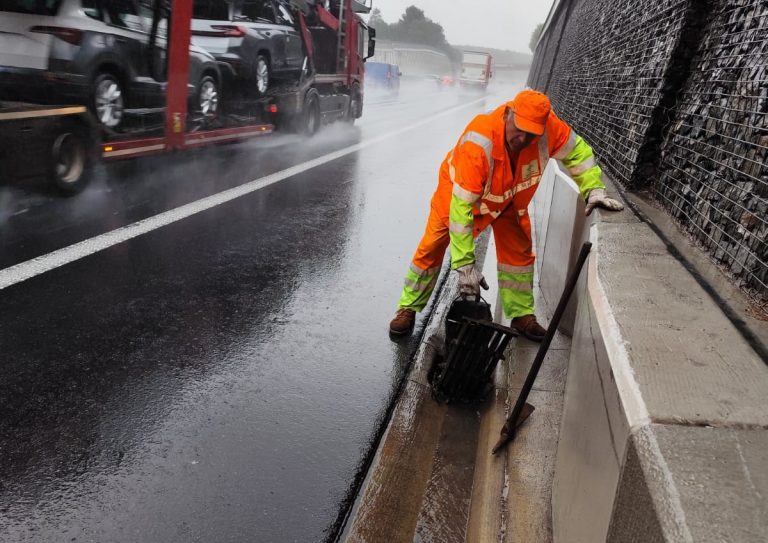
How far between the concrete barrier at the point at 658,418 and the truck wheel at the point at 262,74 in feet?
28.9

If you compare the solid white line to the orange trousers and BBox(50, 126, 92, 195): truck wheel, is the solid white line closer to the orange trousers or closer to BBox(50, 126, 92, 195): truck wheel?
BBox(50, 126, 92, 195): truck wheel

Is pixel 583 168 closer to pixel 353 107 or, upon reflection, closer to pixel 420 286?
pixel 420 286

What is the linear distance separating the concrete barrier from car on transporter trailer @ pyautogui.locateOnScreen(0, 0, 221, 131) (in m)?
5.30

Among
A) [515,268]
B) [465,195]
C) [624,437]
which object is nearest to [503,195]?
[465,195]

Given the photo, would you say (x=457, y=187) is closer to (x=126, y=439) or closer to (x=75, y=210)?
(x=126, y=439)

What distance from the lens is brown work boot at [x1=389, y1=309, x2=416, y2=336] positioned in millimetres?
4004

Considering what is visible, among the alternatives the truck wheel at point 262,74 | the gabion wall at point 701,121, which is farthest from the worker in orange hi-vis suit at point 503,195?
the truck wheel at point 262,74

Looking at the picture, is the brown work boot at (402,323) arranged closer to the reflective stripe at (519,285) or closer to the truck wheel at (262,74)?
the reflective stripe at (519,285)

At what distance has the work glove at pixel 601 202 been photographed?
3.33 meters

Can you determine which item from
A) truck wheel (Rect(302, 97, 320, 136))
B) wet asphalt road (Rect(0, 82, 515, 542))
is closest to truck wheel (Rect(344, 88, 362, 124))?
truck wheel (Rect(302, 97, 320, 136))

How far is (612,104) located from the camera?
205 inches

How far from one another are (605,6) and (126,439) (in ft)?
24.3

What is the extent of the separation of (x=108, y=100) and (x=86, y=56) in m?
0.61

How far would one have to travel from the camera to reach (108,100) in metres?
6.65
